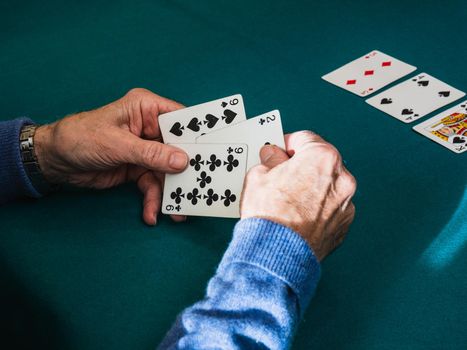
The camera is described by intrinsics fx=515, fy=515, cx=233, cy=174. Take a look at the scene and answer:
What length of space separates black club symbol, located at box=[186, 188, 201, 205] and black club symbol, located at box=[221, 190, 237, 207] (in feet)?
0.27

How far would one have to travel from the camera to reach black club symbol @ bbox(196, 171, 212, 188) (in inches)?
64.9

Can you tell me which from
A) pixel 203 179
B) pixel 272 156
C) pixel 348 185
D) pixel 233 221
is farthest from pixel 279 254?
pixel 203 179

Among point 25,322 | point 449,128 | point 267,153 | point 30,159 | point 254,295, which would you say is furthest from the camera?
point 449,128

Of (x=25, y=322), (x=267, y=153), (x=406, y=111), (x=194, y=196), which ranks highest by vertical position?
(x=267, y=153)

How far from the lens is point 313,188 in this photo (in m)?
1.22

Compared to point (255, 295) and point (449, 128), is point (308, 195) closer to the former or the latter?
point (255, 295)

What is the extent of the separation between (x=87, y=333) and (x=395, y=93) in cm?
151

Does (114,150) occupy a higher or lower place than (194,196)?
higher

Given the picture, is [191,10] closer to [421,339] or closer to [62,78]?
[62,78]

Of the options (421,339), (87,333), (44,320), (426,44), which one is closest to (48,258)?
(44,320)

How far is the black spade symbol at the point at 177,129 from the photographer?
1724 mm

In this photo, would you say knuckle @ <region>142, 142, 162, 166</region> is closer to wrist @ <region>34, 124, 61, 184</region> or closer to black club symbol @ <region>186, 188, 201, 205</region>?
black club symbol @ <region>186, 188, 201, 205</region>

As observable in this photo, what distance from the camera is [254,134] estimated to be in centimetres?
165

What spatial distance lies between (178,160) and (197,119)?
0.62ft
